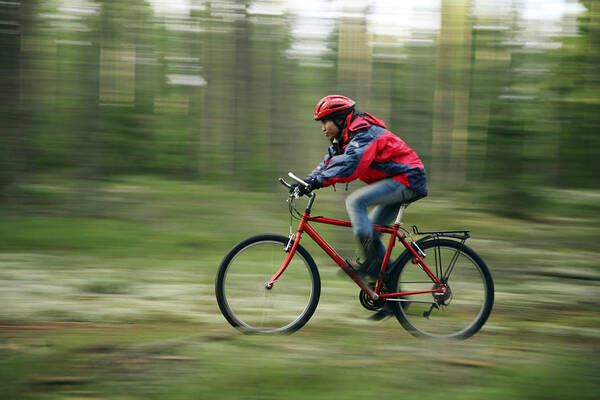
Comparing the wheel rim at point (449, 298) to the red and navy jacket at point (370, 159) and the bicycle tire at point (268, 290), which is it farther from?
the bicycle tire at point (268, 290)

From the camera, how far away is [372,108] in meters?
Answer: 8.20

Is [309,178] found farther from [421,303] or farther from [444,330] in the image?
[444,330]

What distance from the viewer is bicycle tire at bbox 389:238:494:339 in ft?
13.6

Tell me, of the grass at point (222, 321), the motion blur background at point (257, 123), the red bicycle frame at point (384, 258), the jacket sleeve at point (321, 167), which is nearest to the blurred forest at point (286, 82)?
the motion blur background at point (257, 123)

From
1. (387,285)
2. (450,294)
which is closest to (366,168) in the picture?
(387,285)

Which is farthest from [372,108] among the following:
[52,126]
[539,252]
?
[52,126]

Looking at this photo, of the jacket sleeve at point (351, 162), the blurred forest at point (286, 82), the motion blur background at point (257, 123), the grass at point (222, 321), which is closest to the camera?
the grass at point (222, 321)

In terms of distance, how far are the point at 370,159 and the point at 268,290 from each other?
1301 millimetres

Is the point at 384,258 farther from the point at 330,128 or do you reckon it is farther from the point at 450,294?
the point at 330,128

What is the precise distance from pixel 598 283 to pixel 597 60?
3748mm

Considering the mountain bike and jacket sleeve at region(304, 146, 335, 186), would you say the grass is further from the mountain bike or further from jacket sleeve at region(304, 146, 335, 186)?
jacket sleeve at region(304, 146, 335, 186)

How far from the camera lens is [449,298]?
4176 millimetres

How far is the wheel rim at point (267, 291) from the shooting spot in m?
4.14

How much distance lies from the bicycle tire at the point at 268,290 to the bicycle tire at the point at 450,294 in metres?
0.69
